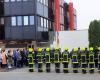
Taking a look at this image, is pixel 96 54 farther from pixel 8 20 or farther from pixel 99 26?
pixel 8 20

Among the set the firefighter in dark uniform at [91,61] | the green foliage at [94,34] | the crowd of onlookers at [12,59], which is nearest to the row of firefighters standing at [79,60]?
the firefighter in dark uniform at [91,61]

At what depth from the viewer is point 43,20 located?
56406 millimetres

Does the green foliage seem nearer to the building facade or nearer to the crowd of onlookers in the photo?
the building facade

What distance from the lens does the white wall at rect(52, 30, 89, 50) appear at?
47.0 m

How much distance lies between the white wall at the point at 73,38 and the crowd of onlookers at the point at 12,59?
10889 millimetres

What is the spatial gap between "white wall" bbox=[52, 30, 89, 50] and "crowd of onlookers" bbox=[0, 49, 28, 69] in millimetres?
10889

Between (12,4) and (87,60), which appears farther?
(12,4)

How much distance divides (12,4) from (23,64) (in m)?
18.0

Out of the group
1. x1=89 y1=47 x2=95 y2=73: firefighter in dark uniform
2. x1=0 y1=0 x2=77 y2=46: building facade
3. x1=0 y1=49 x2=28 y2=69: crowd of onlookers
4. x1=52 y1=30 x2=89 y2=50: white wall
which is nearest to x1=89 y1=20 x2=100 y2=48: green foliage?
x1=52 y1=30 x2=89 y2=50: white wall

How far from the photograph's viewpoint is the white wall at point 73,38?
1849 inches

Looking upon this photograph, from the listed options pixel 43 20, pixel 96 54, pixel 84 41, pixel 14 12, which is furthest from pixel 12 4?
pixel 96 54

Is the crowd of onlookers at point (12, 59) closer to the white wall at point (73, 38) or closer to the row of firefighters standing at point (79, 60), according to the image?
the row of firefighters standing at point (79, 60)

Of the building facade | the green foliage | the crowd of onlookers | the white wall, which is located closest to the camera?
the crowd of onlookers

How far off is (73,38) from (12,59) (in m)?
13.8
